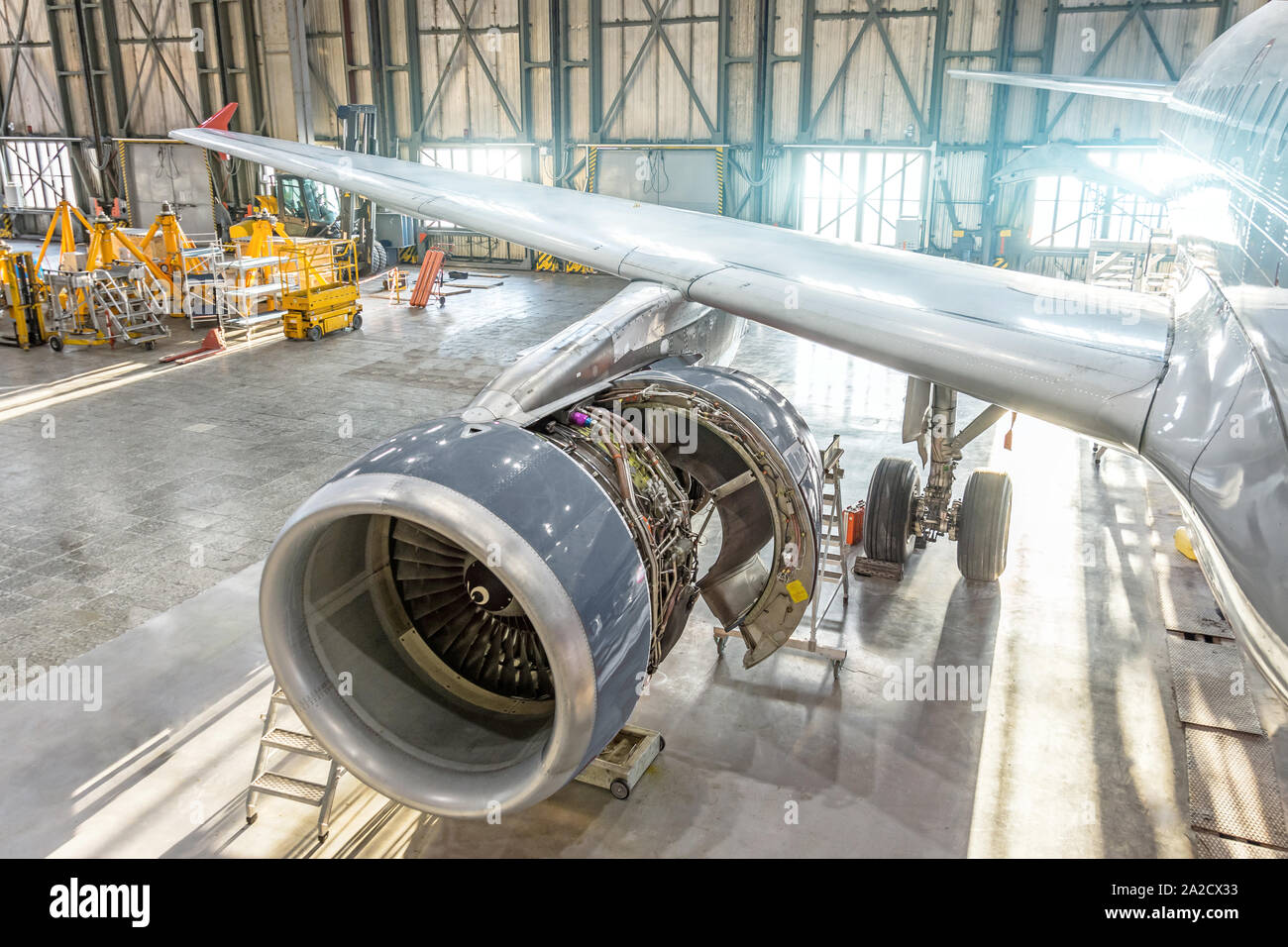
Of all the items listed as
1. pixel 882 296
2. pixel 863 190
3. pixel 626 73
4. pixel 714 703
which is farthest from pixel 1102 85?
pixel 626 73

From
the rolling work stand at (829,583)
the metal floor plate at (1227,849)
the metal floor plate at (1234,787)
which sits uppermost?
the rolling work stand at (829,583)

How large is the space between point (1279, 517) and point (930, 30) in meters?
26.9

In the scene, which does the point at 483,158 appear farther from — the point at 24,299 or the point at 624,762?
the point at 624,762

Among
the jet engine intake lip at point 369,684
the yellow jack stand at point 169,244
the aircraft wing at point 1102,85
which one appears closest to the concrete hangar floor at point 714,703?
the jet engine intake lip at point 369,684

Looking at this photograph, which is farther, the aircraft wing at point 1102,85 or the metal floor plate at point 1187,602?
the aircraft wing at point 1102,85

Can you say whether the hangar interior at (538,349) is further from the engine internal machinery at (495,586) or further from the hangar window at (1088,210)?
the engine internal machinery at (495,586)

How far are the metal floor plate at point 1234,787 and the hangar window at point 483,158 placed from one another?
29063 mm

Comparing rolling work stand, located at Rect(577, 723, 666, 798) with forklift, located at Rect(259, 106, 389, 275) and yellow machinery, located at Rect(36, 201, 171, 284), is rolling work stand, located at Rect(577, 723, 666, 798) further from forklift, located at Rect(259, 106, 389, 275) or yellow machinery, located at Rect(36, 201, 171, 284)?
forklift, located at Rect(259, 106, 389, 275)

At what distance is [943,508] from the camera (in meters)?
9.09

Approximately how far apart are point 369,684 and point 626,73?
28.8 metres

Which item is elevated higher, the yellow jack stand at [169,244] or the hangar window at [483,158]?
the hangar window at [483,158]

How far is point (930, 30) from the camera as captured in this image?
1029 inches

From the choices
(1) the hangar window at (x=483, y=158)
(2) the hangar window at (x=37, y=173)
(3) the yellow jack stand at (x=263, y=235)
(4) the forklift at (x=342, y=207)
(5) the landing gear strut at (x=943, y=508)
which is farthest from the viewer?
(2) the hangar window at (x=37, y=173)

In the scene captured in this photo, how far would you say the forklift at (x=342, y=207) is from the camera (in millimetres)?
26656
